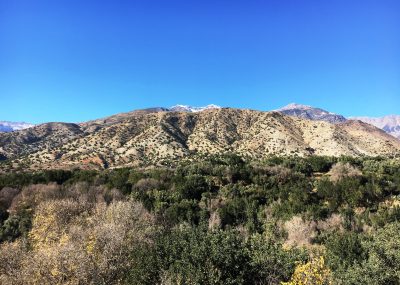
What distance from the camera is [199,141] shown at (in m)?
151

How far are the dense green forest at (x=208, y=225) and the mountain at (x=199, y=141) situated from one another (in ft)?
163

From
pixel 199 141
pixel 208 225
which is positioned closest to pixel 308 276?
pixel 208 225

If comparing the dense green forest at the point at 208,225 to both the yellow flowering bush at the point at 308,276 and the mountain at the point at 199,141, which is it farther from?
the mountain at the point at 199,141

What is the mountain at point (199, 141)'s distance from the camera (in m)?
132

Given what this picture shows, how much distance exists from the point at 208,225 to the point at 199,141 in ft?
341

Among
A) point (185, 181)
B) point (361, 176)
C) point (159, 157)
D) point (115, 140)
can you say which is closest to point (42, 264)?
point (185, 181)

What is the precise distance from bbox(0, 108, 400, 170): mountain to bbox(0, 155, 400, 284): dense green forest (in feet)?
163

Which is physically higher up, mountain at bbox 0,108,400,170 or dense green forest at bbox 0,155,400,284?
mountain at bbox 0,108,400,170

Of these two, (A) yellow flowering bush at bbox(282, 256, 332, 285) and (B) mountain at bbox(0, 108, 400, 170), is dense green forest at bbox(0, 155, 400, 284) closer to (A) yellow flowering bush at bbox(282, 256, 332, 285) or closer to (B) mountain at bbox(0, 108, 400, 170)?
(A) yellow flowering bush at bbox(282, 256, 332, 285)

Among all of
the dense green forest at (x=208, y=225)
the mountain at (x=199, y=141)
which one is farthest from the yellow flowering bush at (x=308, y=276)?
the mountain at (x=199, y=141)

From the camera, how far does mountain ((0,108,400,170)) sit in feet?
431

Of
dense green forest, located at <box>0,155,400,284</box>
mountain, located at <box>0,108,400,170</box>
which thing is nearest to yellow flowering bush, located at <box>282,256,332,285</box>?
dense green forest, located at <box>0,155,400,284</box>

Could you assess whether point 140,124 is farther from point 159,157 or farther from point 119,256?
point 119,256

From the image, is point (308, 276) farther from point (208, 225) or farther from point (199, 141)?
point (199, 141)
